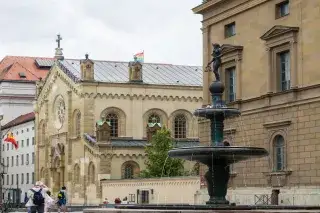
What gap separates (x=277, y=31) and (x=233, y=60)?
17.1 feet

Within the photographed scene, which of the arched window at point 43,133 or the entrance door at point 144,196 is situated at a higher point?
the arched window at point 43,133

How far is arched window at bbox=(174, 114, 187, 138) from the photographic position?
90.6 metres

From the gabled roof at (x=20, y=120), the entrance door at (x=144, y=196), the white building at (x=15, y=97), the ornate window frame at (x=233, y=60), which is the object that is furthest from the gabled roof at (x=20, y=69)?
the ornate window frame at (x=233, y=60)

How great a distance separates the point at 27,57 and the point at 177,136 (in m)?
48.6

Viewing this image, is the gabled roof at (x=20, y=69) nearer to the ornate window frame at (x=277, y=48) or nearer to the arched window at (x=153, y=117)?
the arched window at (x=153, y=117)

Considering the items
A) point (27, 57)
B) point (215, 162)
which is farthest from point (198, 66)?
point (215, 162)

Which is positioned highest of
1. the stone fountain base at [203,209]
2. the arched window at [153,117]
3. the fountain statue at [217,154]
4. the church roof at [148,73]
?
the church roof at [148,73]

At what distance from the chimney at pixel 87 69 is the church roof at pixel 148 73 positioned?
3.44 ft

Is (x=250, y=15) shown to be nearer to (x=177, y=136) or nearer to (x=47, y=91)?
(x=177, y=136)

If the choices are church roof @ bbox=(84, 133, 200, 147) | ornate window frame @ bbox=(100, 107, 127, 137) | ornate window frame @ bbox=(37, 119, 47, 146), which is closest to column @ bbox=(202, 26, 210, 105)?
church roof @ bbox=(84, 133, 200, 147)

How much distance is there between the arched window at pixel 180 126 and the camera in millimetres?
90625

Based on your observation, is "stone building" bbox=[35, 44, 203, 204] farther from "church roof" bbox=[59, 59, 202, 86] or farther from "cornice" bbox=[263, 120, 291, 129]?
"cornice" bbox=[263, 120, 291, 129]

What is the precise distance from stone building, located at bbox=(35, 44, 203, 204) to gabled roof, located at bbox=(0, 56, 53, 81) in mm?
28613

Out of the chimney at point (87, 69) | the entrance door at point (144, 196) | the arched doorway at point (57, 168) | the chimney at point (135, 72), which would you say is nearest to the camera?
the entrance door at point (144, 196)
